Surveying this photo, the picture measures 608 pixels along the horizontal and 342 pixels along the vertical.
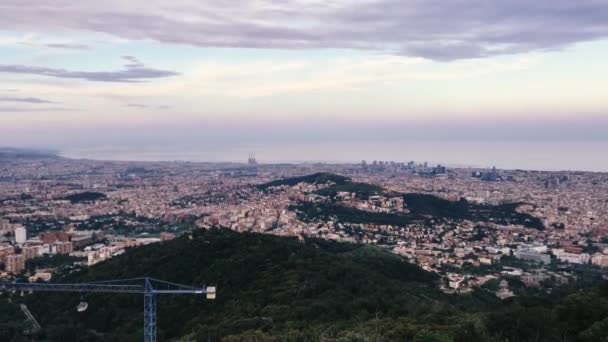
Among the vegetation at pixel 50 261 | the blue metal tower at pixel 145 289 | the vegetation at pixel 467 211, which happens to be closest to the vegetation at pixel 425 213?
the vegetation at pixel 467 211

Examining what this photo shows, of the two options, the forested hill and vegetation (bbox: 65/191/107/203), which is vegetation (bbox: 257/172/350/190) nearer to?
vegetation (bbox: 65/191/107/203)

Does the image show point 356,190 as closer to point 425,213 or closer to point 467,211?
point 425,213

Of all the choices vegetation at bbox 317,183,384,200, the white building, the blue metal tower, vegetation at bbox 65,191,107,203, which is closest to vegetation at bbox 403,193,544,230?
vegetation at bbox 317,183,384,200

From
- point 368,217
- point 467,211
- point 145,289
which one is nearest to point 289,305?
point 145,289

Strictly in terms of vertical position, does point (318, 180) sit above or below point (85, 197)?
above

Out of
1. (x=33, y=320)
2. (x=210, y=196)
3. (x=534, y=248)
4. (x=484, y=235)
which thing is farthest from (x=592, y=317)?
(x=210, y=196)
